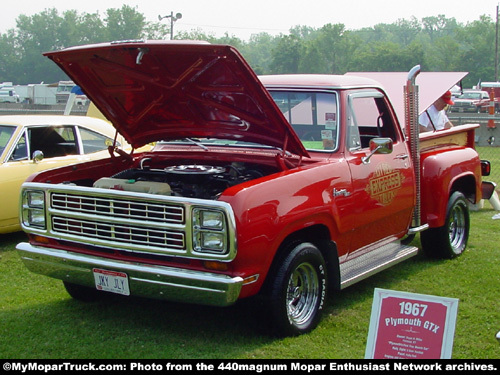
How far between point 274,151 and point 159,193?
4.00ft

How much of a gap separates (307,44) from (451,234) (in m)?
87.9

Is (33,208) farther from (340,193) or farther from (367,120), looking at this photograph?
(367,120)

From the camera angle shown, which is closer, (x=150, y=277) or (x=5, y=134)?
(x=150, y=277)

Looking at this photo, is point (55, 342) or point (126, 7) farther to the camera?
point (126, 7)

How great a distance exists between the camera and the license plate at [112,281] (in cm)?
464

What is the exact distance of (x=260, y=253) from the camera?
175 inches

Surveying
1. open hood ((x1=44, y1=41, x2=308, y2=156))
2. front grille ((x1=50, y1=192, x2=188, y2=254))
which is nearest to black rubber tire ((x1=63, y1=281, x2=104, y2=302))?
front grille ((x1=50, y1=192, x2=188, y2=254))

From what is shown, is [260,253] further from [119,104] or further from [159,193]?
[119,104]

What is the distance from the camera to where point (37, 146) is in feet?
27.0

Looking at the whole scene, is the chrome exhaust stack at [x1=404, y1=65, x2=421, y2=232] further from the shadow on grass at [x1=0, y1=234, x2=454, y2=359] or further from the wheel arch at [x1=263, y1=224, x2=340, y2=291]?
the wheel arch at [x1=263, y1=224, x2=340, y2=291]

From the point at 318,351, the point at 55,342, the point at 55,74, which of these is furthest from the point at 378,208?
the point at 55,74

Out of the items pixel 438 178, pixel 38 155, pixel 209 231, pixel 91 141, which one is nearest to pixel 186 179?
pixel 209 231

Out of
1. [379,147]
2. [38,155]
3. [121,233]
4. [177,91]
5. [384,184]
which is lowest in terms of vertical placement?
[121,233]

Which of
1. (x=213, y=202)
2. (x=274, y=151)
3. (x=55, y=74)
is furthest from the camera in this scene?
(x=55, y=74)
